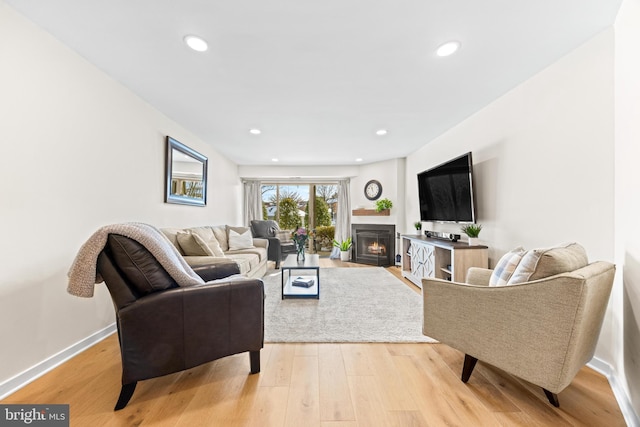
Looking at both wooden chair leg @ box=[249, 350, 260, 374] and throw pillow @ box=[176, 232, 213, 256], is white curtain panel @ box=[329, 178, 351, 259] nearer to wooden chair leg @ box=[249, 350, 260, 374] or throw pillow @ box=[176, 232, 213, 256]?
throw pillow @ box=[176, 232, 213, 256]

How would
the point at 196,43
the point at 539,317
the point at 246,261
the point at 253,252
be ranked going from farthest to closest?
the point at 253,252 → the point at 246,261 → the point at 196,43 → the point at 539,317

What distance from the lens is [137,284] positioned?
1.39m

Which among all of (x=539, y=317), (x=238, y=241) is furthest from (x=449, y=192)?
(x=238, y=241)

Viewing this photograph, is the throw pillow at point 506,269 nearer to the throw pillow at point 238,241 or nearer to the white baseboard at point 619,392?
the white baseboard at point 619,392

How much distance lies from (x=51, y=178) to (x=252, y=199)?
464cm

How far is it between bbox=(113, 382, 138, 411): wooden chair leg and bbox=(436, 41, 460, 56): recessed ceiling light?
9.72 feet

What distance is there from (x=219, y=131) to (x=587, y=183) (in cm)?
404

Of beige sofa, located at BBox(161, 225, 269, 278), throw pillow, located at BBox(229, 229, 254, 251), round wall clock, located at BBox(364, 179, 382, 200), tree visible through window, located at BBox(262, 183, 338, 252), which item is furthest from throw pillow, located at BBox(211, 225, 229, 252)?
round wall clock, located at BBox(364, 179, 382, 200)

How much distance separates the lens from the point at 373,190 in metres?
5.86

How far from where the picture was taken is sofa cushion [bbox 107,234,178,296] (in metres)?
1.32

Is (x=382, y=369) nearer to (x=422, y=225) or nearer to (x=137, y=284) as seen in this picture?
(x=137, y=284)

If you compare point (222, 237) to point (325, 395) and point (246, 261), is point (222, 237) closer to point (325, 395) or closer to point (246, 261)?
point (246, 261)

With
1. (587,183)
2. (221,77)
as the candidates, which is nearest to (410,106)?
(587,183)

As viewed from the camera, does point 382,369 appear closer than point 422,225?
Yes
